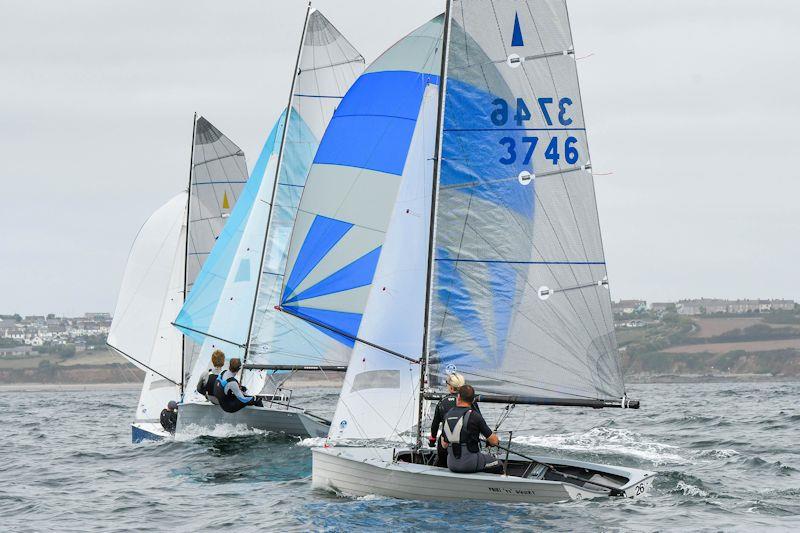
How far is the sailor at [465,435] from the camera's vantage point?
51.0ft

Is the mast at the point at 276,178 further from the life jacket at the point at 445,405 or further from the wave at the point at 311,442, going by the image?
the life jacket at the point at 445,405

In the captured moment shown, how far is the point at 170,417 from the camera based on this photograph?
28.4 metres

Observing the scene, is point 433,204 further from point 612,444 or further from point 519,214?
point 612,444

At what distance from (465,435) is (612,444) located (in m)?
11.5

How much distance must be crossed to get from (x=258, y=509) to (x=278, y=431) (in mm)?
8269

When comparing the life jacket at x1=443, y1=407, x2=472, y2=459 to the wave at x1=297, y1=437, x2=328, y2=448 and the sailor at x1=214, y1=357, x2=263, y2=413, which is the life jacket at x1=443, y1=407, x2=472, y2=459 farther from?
the sailor at x1=214, y1=357, x2=263, y2=413

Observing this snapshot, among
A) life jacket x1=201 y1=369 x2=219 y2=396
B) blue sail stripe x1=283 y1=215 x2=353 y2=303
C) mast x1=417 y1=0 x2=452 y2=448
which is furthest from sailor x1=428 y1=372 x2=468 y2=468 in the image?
life jacket x1=201 y1=369 x2=219 y2=396

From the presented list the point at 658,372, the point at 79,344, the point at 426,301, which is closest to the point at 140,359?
the point at 426,301

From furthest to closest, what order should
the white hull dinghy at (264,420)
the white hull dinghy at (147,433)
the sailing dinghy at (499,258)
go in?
1. the white hull dinghy at (147,433)
2. the white hull dinghy at (264,420)
3. the sailing dinghy at (499,258)

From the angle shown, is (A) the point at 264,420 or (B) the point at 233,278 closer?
(A) the point at 264,420

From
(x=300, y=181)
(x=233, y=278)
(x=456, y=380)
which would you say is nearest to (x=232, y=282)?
(x=233, y=278)

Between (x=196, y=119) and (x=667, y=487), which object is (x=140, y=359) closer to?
(x=196, y=119)

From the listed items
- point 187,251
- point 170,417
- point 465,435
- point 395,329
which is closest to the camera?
point 465,435

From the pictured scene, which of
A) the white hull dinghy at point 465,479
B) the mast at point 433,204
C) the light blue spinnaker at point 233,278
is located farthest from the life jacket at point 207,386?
the mast at point 433,204
